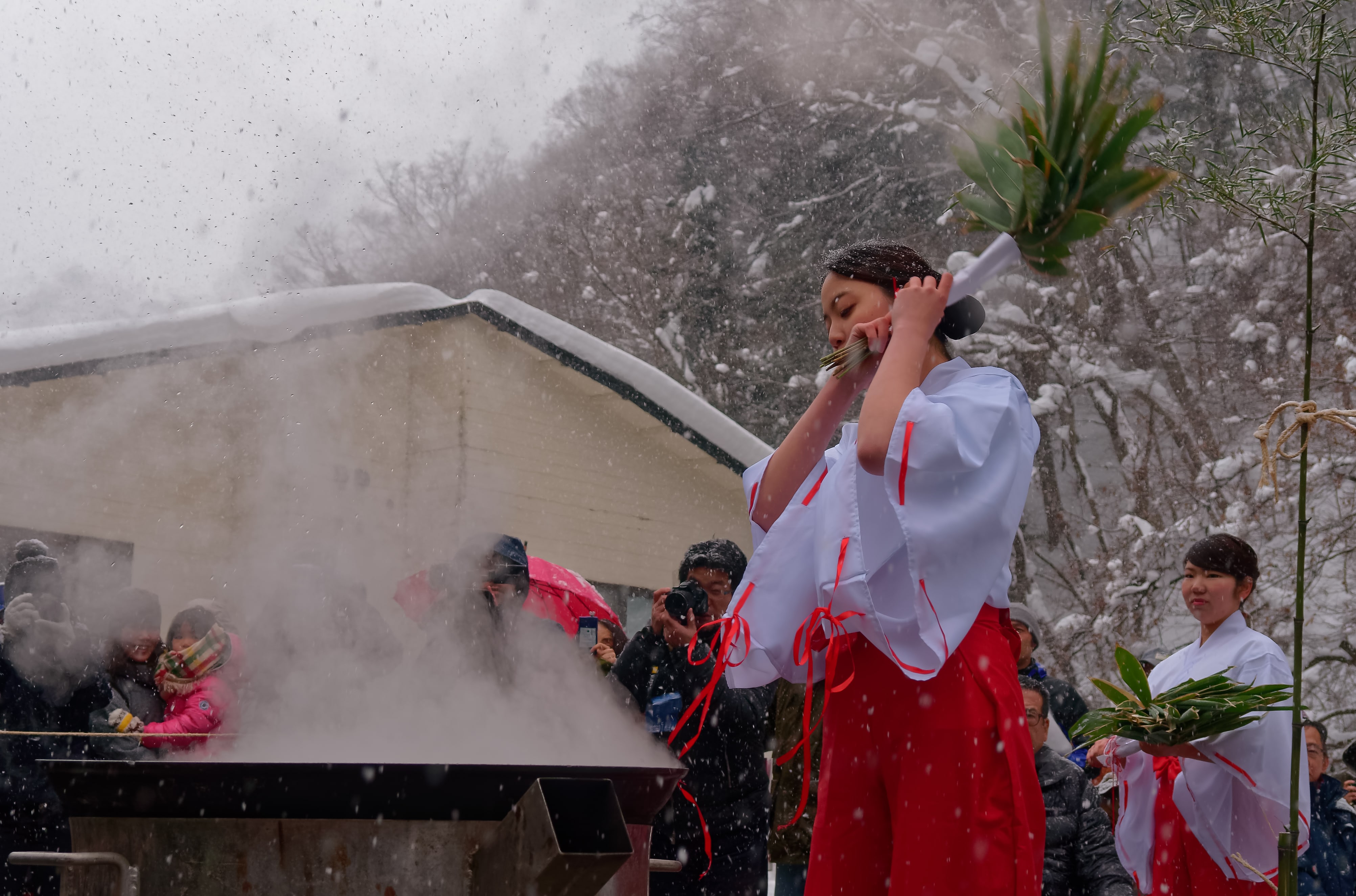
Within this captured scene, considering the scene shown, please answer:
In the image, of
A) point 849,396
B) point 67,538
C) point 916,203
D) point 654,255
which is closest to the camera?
point 849,396

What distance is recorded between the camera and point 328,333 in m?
7.39

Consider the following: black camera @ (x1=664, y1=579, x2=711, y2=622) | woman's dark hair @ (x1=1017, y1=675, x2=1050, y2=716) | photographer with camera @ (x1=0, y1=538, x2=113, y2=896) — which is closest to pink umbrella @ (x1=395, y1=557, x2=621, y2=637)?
black camera @ (x1=664, y1=579, x2=711, y2=622)

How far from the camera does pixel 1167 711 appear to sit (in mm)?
3025

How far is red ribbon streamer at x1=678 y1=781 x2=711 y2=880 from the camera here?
3.63 m

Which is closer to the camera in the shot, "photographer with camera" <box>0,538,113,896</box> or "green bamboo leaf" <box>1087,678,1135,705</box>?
"green bamboo leaf" <box>1087,678,1135,705</box>

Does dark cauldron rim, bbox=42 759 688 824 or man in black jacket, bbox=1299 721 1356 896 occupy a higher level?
dark cauldron rim, bbox=42 759 688 824

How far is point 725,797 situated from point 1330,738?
8.38m

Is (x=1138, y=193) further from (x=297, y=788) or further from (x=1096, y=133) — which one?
(x=297, y=788)

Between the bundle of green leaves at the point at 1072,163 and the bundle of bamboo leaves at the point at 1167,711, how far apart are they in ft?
4.26

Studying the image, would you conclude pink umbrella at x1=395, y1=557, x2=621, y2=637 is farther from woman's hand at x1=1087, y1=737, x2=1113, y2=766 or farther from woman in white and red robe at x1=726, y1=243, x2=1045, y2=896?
woman in white and red robe at x1=726, y1=243, x2=1045, y2=896

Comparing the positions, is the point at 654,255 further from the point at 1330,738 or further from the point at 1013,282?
the point at 1330,738

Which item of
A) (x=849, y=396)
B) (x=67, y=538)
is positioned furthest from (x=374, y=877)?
(x=67, y=538)

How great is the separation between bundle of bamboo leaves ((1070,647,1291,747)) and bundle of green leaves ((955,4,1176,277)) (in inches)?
51.1

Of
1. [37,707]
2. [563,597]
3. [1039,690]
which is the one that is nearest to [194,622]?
[37,707]
